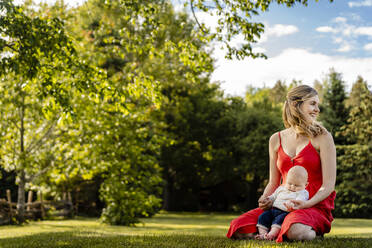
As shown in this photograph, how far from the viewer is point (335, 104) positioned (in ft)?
95.2

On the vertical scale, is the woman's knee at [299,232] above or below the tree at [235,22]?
below

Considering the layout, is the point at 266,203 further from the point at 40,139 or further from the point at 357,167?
the point at 357,167

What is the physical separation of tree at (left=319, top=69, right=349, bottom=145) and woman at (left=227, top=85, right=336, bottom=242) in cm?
2455

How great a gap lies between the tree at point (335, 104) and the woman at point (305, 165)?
80.5ft

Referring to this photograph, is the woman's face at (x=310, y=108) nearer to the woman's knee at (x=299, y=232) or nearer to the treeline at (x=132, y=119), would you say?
the woman's knee at (x=299, y=232)

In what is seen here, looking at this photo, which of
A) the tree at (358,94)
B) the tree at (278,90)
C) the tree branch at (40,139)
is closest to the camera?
the tree branch at (40,139)

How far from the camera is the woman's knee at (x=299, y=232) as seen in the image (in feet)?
14.8

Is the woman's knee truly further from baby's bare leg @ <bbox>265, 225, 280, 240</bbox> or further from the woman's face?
the woman's face

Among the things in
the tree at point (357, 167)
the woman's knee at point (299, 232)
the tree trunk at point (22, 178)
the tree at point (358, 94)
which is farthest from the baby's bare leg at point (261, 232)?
the tree at point (358, 94)

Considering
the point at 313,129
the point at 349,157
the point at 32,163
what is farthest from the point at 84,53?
the point at 349,157

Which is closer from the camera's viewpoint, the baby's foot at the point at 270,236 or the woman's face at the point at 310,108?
the baby's foot at the point at 270,236

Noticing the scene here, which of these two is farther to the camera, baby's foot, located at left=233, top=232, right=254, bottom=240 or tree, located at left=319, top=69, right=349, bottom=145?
tree, located at left=319, top=69, right=349, bottom=145

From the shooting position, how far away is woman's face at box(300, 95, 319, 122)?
4883 millimetres

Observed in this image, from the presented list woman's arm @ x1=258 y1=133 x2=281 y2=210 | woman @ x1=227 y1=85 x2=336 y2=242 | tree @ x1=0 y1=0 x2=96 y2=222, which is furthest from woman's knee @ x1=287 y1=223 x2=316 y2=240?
tree @ x1=0 y1=0 x2=96 y2=222
